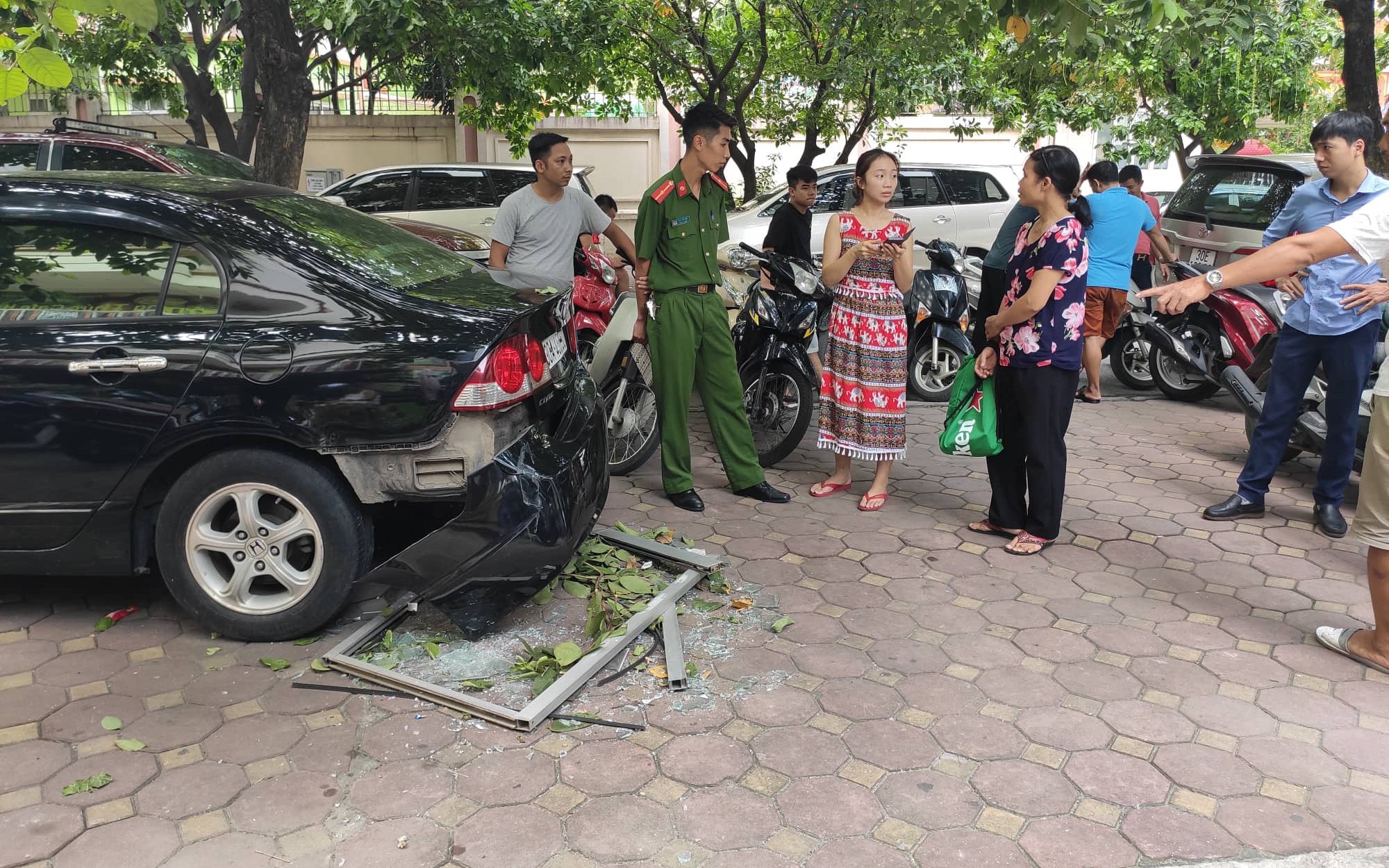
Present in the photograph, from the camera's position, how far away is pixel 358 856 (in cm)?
274

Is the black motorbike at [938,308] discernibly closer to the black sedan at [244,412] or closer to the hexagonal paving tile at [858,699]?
the hexagonal paving tile at [858,699]

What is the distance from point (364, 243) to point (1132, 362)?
646 centimetres

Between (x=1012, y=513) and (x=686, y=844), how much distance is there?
277cm

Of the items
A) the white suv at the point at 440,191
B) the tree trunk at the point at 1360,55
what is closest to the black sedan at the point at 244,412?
the tree trunk at the point at 1360,55

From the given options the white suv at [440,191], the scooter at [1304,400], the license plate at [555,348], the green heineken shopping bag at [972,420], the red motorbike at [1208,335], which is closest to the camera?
the license plate at [555,348]

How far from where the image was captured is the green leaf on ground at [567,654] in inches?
142

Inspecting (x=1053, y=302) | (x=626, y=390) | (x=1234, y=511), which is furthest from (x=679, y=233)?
(x=1234, y=511)

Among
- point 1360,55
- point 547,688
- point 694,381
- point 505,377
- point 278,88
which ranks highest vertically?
point 1360,55

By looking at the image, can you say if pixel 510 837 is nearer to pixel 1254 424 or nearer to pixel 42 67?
pixel 42 67

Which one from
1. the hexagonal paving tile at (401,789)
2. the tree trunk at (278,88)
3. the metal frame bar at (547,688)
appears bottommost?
the hexagonal paving tile at (401,789)

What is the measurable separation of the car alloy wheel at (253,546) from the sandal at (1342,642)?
3.62m

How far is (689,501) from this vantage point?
17.9 feet

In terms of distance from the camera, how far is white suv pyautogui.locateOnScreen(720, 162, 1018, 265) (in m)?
11.5

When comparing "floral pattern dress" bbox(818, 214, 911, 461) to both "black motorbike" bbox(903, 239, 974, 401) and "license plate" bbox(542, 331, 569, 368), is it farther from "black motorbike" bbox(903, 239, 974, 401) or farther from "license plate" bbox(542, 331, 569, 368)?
"license plate" bbox(542, 331, 569, 368)
